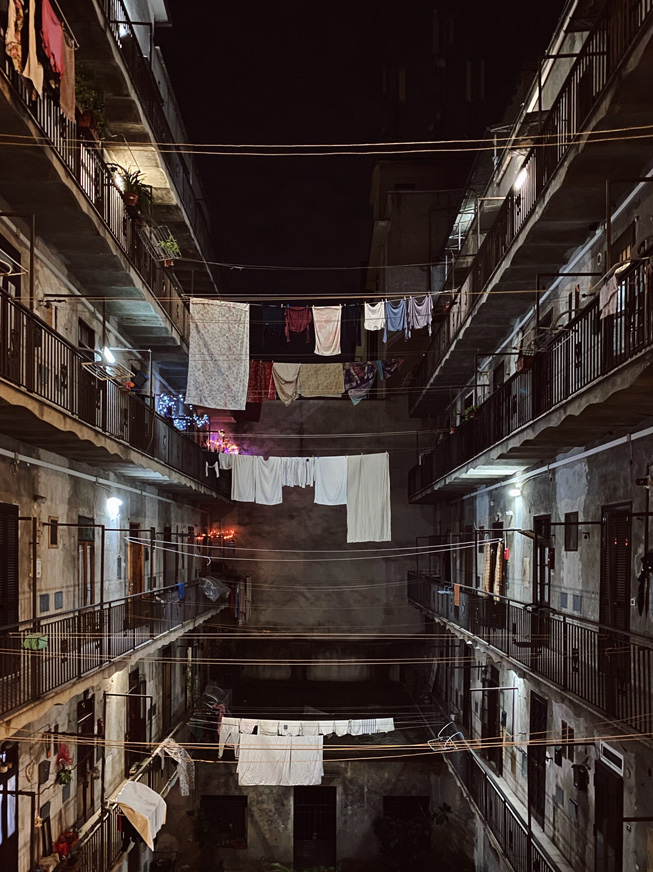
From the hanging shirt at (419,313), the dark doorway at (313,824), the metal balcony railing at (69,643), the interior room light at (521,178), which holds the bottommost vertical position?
the dark doorway at (313,824)

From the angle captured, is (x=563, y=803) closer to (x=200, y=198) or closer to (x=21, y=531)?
(x=21, y=531)

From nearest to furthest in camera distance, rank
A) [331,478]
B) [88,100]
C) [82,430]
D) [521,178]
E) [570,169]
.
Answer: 1. [570,169]
2. [82,430]
3. [88,100]
4. [521,178]
5. [331,478]

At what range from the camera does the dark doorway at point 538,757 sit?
1488cm

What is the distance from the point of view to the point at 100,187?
14078 millimetres

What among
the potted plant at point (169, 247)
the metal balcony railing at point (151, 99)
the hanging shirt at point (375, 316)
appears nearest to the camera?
the metal balcony railing at point (151, 99)

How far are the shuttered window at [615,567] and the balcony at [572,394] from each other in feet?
3.99

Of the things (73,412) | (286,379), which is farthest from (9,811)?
(286,379)

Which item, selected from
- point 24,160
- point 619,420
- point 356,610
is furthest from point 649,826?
point 356,610

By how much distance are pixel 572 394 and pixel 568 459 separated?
3.68 m

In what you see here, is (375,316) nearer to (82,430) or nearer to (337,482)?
(337,482)

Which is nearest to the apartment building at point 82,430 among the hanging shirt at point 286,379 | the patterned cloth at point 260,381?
the patterned cloth at point 260,381

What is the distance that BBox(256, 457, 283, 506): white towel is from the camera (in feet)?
81.0

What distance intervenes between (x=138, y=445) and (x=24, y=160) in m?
7.56

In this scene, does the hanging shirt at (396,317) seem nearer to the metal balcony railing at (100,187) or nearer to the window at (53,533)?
the metal balcony railing at (100,187)
